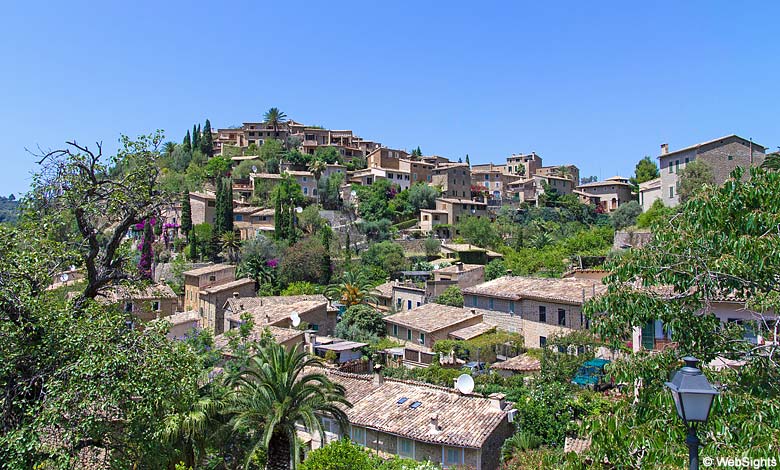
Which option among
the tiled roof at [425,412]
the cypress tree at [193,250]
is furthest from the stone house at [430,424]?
the cypress tree at [193,250]

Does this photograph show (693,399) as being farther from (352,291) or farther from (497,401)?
(352,291)

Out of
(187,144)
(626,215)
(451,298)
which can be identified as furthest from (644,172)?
(187,144)

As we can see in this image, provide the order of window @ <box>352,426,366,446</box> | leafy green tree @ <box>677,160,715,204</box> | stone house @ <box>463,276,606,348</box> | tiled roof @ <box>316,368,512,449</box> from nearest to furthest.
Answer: tiled roof @ <box>316,368,512,449</box>, window @ <box>352,426,366,446</box>, stone house @ <box>463,276,606,348</box>, leafy green tree @ <box>677,160,715,204</box>

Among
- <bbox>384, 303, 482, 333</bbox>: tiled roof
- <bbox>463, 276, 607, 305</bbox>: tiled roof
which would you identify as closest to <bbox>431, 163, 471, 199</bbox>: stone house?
<bbox>384, 303, 482, 333</bbox>: tiled roof

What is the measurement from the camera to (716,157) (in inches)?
1810

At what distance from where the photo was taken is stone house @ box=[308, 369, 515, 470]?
17.3 metres

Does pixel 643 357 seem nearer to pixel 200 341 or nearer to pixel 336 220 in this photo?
pixel 200 341

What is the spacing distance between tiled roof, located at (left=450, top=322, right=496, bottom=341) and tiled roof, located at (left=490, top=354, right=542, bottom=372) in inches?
167

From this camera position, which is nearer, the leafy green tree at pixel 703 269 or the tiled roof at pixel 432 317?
the leafy green tree at pixel 703 269

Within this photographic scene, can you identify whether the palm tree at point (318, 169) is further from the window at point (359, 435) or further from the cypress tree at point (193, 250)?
the window at point (359, 435)

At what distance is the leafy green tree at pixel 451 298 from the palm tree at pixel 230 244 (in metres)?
25.1

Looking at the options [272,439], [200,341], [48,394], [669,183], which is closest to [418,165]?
[669,183]

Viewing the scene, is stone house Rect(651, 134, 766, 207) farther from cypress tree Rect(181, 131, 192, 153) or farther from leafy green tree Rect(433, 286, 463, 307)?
cypress tree Rect(181, 131, 192, 153)

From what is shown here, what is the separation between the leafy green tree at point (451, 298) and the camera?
42.2 metres
